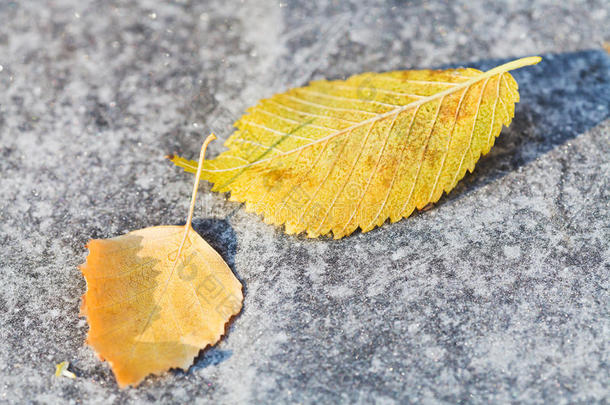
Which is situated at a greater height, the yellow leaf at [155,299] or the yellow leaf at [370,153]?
the yellow leaf at [370,153]

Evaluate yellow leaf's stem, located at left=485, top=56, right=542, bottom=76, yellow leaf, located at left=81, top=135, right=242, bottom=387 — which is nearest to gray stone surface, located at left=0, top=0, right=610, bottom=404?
yellow leaf, located at left=81, top=135, right=242, bottom=387

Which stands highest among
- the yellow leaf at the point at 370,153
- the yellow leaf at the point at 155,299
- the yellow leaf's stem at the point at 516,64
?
the yellow leaf's stem at the point at 516,64

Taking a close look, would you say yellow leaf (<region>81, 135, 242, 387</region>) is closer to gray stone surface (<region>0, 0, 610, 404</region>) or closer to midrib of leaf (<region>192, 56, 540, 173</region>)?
gray stone surface (<region>0, 0, 610, 404</region>)

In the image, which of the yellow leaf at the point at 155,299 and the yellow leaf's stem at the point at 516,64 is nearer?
the yellow leaf at the point at 155,299

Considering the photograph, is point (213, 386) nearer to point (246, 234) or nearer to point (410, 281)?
point (246, 234)

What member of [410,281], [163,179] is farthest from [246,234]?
[410,281]

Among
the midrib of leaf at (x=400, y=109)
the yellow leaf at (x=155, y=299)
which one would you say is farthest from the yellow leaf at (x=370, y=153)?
the yellow leaf at (x=155, y=299)

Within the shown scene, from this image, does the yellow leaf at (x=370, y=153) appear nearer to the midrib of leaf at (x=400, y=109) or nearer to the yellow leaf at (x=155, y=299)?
the midrib of leaf at (x=400, y=109)
